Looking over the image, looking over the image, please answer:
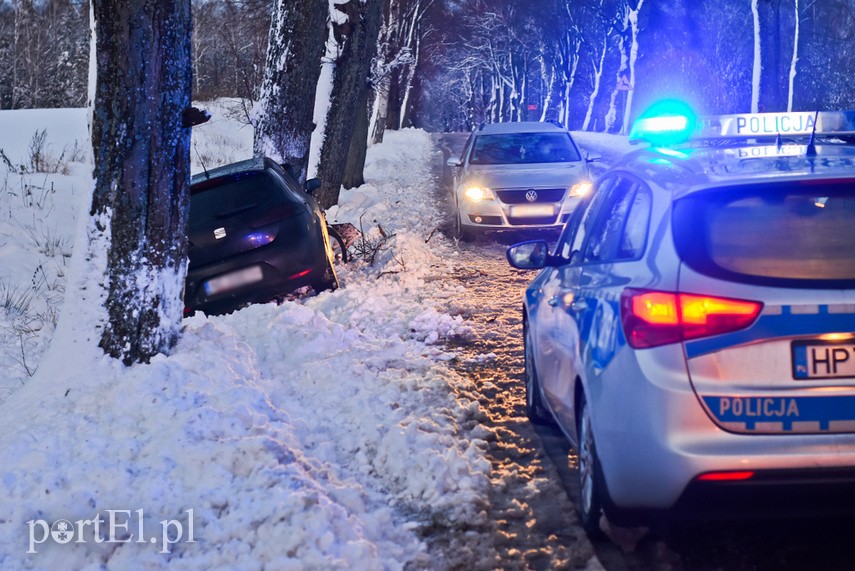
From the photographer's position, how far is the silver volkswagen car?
1516 centimetres

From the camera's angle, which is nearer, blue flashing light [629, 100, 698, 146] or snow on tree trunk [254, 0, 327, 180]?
blue flashing light [629, 100, 698, 146]

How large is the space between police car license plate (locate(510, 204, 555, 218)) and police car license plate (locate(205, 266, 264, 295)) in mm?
5994

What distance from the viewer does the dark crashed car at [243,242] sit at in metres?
9.95

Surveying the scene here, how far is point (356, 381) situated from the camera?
7.34 meters

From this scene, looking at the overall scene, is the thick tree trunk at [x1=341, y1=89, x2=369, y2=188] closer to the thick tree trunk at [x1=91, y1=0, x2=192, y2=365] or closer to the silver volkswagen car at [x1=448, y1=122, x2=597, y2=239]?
the silver volkswagen car at [x1=448, y1=122, x2=597, y2=239]

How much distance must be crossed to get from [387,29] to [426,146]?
9.75 m

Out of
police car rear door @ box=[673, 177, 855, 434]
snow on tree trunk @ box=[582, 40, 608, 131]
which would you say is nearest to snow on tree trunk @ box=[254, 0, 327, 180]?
police car rear door @ box=[673, 177, 855, 434]

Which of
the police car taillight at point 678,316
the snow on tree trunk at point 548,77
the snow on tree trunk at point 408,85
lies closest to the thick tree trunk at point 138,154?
the police car taillight at point 678,316

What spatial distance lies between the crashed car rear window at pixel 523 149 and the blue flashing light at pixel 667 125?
10003 mm

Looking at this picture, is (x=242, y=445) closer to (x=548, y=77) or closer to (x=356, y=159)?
(x=356, y=159)

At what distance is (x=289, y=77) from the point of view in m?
13.9

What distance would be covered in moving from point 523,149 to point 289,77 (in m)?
4.34

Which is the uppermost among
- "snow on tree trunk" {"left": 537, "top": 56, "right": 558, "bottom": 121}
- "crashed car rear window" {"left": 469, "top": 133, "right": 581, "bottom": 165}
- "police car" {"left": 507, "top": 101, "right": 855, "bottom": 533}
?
"police car" {"left": 507, "top": 101, "right": 855, "bottom": 533}

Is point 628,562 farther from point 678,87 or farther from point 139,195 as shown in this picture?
point 678,87
